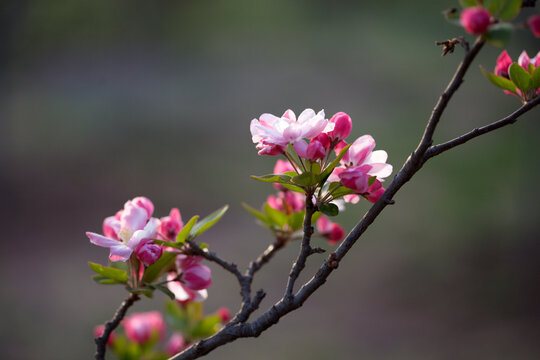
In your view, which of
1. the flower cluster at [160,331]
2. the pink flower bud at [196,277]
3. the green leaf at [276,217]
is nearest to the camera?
the pink flower bud at [196,277]

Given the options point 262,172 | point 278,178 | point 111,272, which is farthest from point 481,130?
point 262,172

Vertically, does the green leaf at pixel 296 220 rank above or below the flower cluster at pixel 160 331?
above

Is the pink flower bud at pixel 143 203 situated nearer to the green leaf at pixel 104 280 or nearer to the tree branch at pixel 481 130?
the green leaf at pixel 104 280

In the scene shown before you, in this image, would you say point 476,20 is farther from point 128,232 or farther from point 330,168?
point 128,232

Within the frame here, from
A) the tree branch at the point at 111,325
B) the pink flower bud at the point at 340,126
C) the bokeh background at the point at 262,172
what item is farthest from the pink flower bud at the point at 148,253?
the bokeh background at the point at 262,172

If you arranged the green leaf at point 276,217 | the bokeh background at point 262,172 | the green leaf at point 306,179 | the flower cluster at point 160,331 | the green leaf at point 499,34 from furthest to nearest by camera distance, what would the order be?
the bokeh background at point 262,172 → the flower cluster at point 160,331 → the green leaf at point 276,217 → the green leaf at point 306,179 → the green leaf at point 499,34

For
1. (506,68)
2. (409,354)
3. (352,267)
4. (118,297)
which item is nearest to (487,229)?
(352,267)

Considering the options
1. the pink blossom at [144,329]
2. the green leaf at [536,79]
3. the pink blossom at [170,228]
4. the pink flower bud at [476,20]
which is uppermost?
the pink flower bud at [476,20]
